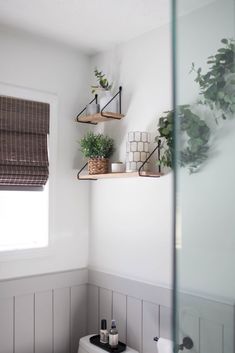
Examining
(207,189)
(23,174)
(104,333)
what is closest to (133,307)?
(104,333)

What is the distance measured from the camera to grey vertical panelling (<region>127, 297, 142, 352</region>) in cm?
219

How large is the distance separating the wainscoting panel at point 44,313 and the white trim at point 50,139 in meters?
0.14

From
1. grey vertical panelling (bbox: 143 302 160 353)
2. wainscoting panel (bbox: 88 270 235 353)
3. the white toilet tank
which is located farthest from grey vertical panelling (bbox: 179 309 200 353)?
the white toilet tank

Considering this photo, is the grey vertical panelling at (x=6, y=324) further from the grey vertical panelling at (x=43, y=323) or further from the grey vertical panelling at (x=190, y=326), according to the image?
the grey vertical panelling at (x=190, y=326)

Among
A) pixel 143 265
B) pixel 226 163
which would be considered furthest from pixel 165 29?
pixel 226 163

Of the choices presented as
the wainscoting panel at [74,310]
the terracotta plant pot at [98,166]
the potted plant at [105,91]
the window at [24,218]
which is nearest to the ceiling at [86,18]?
the potted plant at [105,91]

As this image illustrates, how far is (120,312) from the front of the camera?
232cm

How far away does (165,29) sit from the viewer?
216 cm

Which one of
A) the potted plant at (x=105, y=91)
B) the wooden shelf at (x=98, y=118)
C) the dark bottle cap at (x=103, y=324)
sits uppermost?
the potted plant at (x=105, y=91)

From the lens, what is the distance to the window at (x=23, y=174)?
2217mm

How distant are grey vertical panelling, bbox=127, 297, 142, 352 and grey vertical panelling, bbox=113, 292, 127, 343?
0.04 m

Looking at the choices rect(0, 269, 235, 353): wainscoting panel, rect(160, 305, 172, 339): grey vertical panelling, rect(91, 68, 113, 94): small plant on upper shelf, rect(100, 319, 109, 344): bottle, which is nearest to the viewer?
rect(160, 305, 172, 339): grey vertical panelling

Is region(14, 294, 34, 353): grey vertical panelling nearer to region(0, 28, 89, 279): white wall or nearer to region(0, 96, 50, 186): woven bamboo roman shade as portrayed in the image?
region(0, 28, 89, 279): white wall

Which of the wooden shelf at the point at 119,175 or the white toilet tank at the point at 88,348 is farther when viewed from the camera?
the white toilet tank at the point at 88,348
